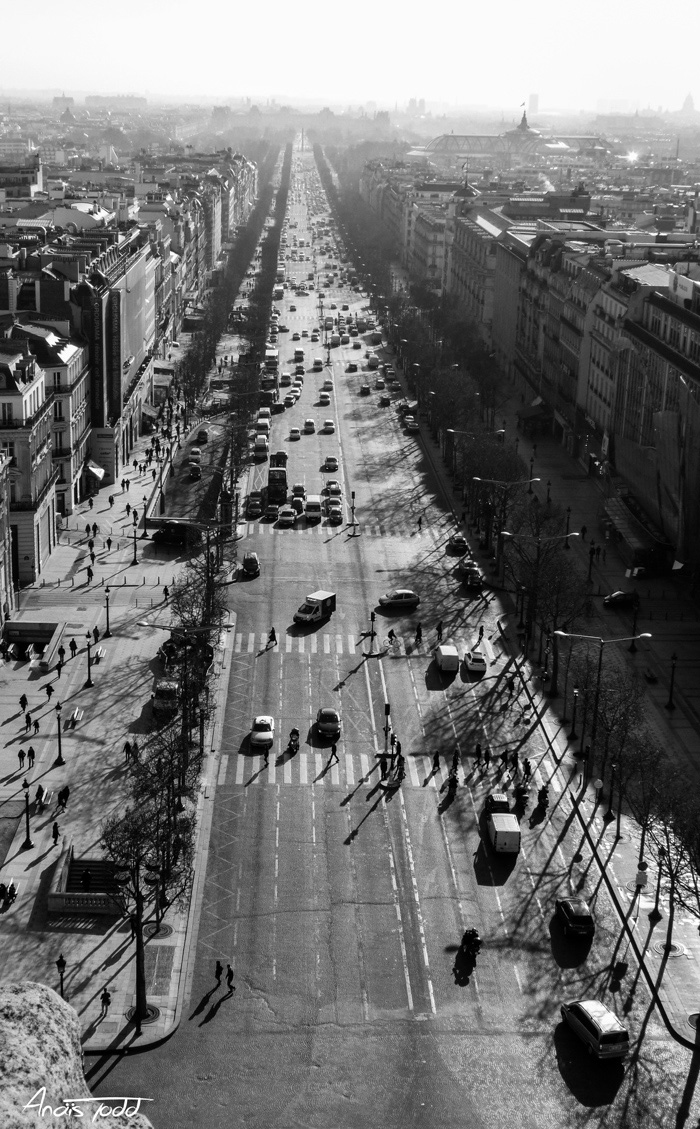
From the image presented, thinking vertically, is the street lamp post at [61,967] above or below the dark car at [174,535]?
above

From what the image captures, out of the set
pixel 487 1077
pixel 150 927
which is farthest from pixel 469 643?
pixel 487 1077

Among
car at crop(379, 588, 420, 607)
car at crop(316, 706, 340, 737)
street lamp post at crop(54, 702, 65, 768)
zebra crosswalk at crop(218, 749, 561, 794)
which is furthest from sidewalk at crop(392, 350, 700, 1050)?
street lamp post at crop(54, 702, 65, 768)

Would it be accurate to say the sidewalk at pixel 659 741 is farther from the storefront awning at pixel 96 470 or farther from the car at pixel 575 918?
the storefront awning at pixel 96 470

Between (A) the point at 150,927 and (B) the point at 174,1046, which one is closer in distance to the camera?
(B) the point at 174,1046

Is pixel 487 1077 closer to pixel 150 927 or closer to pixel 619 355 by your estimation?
pixel 150 927

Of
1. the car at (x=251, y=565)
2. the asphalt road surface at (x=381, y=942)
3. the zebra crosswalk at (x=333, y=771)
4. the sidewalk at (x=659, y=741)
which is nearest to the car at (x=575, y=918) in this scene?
the asphalt road surface at (x=381, y=942)

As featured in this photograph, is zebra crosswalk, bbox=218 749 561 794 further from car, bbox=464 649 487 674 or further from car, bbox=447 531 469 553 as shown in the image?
car, bbox=447 531 469 553

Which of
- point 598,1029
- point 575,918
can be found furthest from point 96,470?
point 598,1029

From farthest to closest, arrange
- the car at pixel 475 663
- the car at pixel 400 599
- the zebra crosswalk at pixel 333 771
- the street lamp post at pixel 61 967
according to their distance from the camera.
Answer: the car at pixel 400 599
the car at pixel 475 663
the zebra crosswalk at pixel 333 771
the street lamp post at pixel 61 967
